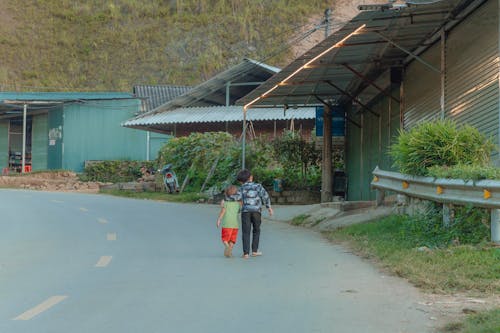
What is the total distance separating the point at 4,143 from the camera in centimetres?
5125

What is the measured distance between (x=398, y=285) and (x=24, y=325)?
4319 millimetres

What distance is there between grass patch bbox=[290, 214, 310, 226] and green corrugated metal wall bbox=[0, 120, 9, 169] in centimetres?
3732

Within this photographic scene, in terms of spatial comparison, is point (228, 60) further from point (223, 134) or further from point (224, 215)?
point (224, 215)

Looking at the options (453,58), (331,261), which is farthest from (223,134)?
(331,261)

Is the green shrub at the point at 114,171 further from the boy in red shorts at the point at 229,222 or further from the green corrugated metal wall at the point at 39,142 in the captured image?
the boy in red shorts at the point at 229,222

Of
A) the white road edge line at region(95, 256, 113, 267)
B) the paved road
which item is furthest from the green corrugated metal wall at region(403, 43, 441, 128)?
the white road edge line at region(95, 256, 113, 267)

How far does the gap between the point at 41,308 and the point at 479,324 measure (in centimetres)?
428

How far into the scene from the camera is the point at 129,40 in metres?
69.8

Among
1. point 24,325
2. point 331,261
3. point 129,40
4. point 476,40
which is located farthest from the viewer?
point 129,40

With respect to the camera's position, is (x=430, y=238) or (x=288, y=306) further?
(x=430, y=238)

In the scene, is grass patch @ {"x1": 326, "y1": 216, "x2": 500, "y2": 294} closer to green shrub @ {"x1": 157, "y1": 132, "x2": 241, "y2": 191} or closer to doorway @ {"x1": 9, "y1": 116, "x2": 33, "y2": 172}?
green shrub @ {"x1": 157, "y1": 132, "x2": 241, "y2": 191}

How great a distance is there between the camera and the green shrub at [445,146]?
38.2 feet

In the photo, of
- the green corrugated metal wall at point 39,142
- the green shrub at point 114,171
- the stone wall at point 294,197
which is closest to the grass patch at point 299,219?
the stone wall at point 294,197

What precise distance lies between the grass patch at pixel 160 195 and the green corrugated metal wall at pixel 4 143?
Result: 20.7 metres
